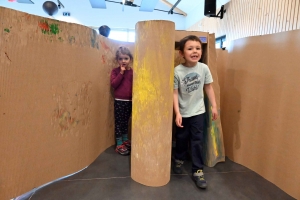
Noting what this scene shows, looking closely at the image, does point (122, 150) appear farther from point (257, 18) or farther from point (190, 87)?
point (257, 18)

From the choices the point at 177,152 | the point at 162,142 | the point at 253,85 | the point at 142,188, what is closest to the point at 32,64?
the point at 162,142

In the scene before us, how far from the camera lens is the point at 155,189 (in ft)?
4.77

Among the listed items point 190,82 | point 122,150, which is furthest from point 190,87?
point 122,150

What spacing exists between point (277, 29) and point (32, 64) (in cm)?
256

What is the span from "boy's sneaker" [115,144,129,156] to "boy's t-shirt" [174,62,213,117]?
744 mm

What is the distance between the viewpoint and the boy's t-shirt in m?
1.61

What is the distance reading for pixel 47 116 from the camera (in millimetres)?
1396

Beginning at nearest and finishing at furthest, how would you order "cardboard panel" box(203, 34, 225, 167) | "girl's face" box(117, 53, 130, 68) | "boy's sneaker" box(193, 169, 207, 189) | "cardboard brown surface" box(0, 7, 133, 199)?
"cardboard brown surface" box(0, 7, 133, 199) < "boy's sneaker" box(193, 169, 207, 189) < "cardboard panel" box(203, 34, 225, 167) < "girl's face" box(117, 53, 130, 68)

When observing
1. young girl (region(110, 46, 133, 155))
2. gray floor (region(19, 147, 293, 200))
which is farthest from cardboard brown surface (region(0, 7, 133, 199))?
young girl (region(110, 46, 133, 155))

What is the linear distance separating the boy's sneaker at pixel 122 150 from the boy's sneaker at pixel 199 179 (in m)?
0.74

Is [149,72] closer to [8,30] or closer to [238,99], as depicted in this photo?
[8,30]

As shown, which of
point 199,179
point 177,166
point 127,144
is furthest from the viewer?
point 127,144

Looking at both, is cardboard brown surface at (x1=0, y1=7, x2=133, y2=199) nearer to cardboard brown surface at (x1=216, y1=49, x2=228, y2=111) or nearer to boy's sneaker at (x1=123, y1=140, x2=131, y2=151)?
boy's sneaker at (x1=123, y1=140, x2=131, y2=151)

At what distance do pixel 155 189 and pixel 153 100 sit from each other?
2.12 ft
